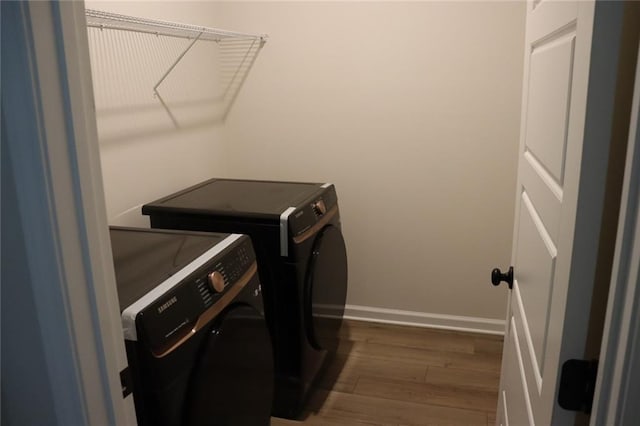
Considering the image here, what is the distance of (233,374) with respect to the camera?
4.50ft

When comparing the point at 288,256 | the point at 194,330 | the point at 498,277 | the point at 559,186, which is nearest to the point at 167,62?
the point at 288,256

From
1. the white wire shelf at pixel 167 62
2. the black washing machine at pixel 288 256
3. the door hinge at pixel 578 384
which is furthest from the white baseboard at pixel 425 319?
the door hinge at pixel 578 384

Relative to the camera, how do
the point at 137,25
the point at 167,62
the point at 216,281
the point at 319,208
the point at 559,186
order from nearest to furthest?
the point at 559,186 → the point at 216,281 → the point at 137,25 → the point at 319,208 → the point at 167,62

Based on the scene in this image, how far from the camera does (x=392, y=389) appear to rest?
2410 millimetres

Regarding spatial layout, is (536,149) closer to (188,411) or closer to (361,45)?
(188,411)

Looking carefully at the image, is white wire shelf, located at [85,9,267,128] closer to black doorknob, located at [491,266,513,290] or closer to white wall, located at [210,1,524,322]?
white wall, located at [210,1,524,322]

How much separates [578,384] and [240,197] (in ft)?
5.60

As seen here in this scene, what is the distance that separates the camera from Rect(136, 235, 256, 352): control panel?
3.73 feet

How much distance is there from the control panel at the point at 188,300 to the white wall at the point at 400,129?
57.0 inches

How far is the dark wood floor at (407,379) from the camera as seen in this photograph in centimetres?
223

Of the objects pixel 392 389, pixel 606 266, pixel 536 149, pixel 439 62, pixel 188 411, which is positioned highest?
pixel 439 62

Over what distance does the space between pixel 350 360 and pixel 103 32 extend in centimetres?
184

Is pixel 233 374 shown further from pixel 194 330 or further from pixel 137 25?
pixel 137 25

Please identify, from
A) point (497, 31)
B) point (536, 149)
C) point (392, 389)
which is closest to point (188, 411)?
point (536, 149)
